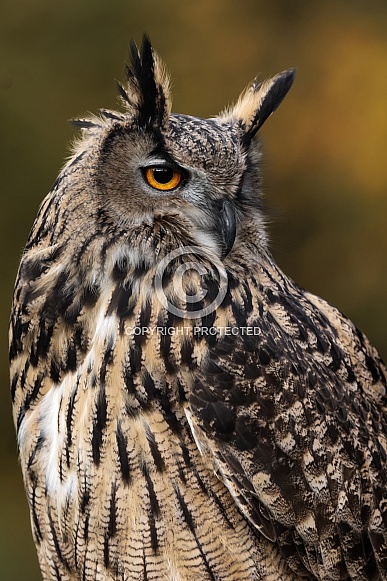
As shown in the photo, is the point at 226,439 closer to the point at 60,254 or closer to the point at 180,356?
the point at 180,356

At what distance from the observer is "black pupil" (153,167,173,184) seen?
1429 mm

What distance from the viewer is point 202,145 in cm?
143

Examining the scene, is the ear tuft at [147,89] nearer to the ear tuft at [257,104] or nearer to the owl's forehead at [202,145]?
the owl's forehead at [202,145]

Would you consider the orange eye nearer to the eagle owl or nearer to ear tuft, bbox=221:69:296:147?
the eagle owl

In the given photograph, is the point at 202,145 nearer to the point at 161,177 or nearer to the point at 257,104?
the point at 161,177

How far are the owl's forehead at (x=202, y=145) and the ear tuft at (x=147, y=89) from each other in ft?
0.11

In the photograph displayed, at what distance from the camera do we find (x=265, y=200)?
1.63 metres

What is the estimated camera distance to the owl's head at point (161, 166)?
56.3 inches

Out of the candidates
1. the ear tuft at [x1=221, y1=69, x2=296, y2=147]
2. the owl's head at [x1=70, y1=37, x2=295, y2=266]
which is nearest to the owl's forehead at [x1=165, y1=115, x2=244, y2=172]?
the owl's head at [x1=70, y1=37, x2=295, y2=266]

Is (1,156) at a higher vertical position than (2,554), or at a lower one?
higher

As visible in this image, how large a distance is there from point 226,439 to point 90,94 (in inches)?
69.8

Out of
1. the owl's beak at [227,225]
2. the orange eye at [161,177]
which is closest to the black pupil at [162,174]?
the orange eye at [161,177]

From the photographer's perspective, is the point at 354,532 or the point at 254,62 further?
the point at 254,62

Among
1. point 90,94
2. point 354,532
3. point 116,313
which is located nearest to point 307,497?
point 354,532
